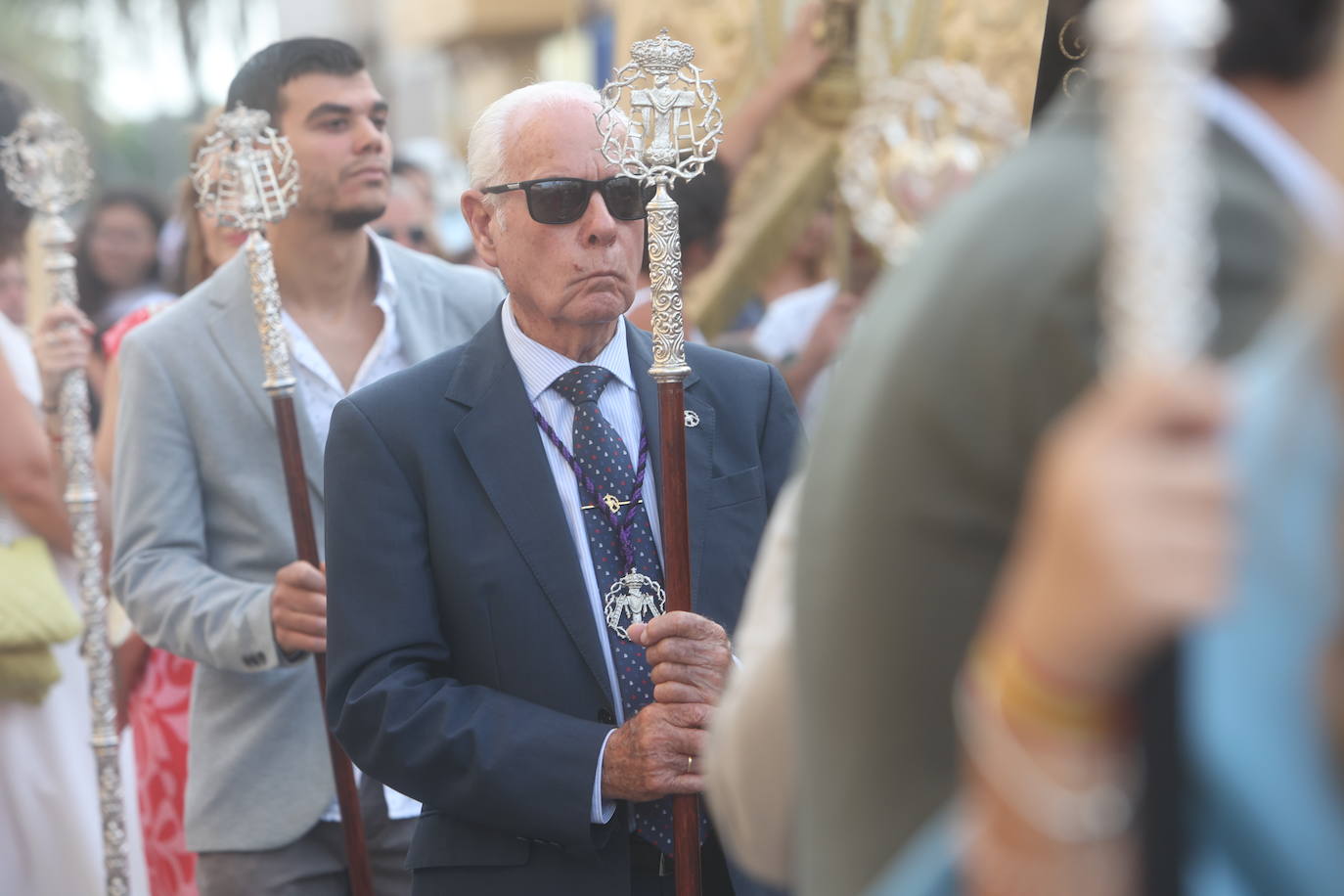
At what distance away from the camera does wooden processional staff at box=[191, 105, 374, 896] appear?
3.84 m

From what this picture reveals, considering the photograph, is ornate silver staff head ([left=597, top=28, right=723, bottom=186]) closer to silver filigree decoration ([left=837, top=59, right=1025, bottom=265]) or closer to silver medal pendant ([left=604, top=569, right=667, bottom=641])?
silver medal pendant ([left=604, top=569, right=667, bottom=641])

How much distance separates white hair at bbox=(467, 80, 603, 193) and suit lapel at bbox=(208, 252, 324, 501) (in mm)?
929

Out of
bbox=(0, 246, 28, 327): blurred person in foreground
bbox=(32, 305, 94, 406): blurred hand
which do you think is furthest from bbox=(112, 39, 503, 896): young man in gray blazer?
bbox=(0, 246, 28, 327): blurred person in foreground

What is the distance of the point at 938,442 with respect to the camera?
4.58ft

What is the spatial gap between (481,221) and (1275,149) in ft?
7.54

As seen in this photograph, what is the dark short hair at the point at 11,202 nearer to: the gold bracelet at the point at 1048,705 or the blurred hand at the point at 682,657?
the blurred hand at the point at 682,657

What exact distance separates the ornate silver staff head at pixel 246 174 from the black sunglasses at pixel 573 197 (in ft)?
3.21

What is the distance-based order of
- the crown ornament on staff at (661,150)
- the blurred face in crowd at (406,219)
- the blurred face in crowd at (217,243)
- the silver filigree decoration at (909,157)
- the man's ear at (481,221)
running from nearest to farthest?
the silver filigree decoration at (909,157), the crown ornament on staff at (661,150), the man's ear at (481,221), the blurred face in crowd at (217,243), the blurred face in crowd at (406,219)

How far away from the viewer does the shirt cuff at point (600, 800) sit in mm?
2895

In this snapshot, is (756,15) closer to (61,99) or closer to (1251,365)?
(1251,365)

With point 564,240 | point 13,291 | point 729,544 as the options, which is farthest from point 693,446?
point 13,291

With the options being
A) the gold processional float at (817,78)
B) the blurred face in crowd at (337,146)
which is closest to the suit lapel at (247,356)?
the blurred face in crowd at (337,146)

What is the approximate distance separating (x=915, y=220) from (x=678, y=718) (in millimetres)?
1258

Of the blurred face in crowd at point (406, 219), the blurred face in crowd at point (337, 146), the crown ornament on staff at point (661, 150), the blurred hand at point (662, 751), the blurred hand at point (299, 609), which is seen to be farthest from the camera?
the blurred face in crowd at point (406, 219)
